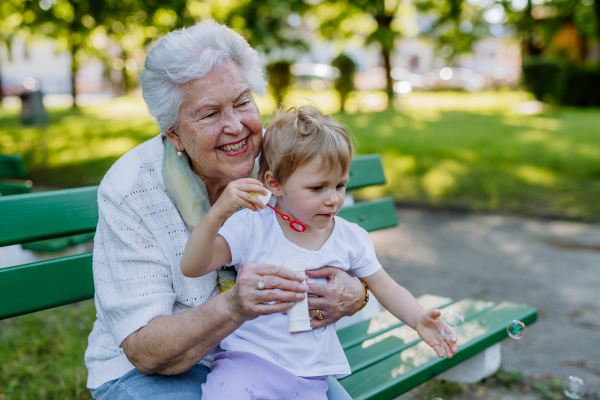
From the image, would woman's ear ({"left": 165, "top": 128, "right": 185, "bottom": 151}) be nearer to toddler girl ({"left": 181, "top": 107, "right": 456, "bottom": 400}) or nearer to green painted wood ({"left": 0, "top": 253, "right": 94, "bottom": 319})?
toddler girl ({"left": 181, "top": 107, "right": 456, "bottom": 400})

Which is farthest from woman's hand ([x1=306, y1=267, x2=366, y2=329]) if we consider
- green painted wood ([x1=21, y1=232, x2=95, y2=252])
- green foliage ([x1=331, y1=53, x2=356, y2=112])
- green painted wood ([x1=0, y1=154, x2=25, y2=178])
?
green foliage ([x1=331, y1=53, x2=356, y2=112])

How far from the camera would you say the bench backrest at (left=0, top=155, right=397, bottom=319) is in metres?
1.94

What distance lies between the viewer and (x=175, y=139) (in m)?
1.97

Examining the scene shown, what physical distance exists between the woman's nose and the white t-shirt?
27 centimetres

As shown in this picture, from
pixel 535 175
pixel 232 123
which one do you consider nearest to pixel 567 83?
pixel 535 175

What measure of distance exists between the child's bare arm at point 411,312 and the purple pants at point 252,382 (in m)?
0.38

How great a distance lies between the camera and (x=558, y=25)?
809 centimetres

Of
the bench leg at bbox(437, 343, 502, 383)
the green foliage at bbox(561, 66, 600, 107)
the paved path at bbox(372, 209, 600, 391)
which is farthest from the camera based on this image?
the green foliage at bbox(561, 66, 600, 107)

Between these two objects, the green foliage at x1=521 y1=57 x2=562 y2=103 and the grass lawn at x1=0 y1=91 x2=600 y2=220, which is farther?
the green foliage at x1=521 y1=57 x2=562 y2=103

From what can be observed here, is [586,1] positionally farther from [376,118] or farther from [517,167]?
[376,118]

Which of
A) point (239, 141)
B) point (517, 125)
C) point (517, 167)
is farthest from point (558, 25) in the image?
point (239, 141)

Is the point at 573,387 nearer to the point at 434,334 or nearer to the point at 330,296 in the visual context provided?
the point at 434,334

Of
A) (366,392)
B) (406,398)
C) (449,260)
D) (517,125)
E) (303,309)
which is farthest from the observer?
(517,125)

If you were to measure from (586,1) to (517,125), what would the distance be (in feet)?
16.7
